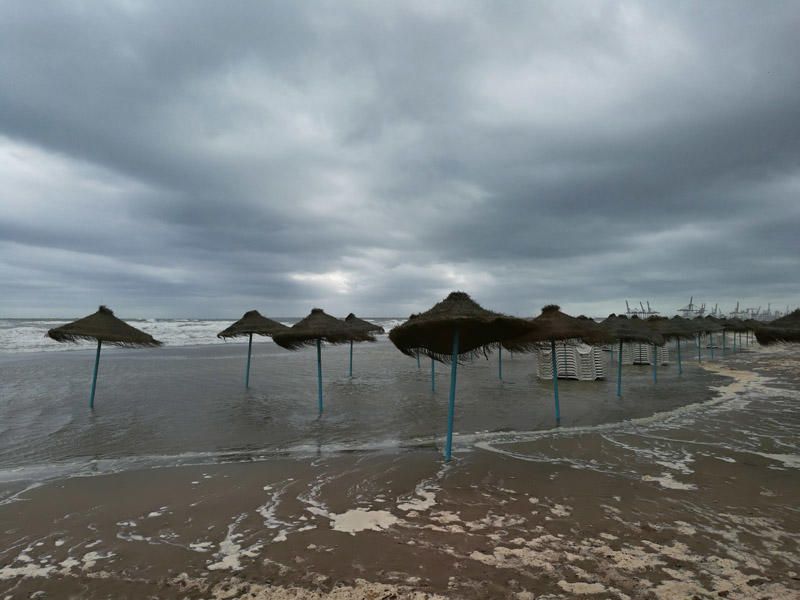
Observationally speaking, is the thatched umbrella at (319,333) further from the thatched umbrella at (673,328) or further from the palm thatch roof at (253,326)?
the thatched umbrella at (673,328)

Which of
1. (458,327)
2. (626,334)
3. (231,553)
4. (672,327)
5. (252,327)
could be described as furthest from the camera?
(672,327)

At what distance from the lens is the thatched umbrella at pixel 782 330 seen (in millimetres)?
11188

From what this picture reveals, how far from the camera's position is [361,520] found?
4.53 metres

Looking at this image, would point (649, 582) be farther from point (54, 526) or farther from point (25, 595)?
point (54, 526)

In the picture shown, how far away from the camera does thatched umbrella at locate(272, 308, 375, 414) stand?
1107cm

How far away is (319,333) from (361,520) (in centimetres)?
681

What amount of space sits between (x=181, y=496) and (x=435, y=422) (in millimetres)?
5835

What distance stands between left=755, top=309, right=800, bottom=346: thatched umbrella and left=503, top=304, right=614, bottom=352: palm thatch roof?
4.70 m

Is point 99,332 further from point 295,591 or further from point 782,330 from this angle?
point 782,330

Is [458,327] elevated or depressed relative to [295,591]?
elevated

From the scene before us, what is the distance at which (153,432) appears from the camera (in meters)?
8.98

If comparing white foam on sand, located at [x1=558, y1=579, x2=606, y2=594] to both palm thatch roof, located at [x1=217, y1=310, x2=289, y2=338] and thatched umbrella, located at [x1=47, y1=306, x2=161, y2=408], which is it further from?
thatched umbrella, located at [x1=47, y1=306, x2=161, y2=408]

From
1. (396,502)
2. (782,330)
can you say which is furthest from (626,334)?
(396,502)

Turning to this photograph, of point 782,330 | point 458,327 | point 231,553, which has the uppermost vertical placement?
point 782,330
